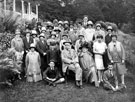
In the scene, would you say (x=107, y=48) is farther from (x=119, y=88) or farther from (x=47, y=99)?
(x=47, y=99)

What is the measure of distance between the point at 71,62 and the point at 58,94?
1318mm

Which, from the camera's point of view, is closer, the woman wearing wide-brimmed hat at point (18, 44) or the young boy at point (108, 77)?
the young boy at point (108, 77)

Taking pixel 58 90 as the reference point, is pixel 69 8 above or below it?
above

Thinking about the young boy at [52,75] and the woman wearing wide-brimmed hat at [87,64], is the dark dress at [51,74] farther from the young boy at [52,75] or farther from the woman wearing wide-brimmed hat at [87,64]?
the woman wearing wide-brimmed hat at [87,64]

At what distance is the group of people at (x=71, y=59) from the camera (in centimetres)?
868

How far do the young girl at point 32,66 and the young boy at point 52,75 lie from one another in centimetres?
43

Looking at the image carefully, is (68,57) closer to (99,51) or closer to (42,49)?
(42,49)

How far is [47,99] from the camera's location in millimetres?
7789

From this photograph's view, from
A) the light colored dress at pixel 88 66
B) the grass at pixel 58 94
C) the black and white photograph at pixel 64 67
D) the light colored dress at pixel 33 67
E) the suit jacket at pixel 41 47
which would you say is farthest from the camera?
the suit jacket at pixel 41 47

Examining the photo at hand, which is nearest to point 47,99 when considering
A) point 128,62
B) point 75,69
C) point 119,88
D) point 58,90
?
point 58,90

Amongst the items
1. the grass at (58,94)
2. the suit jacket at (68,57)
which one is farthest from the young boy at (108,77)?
the suit jacket at (68,57)

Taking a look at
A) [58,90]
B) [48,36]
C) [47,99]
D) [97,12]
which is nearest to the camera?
[47,99]

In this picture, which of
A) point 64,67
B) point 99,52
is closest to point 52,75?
point 64,67

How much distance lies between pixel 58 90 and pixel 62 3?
1873cm
